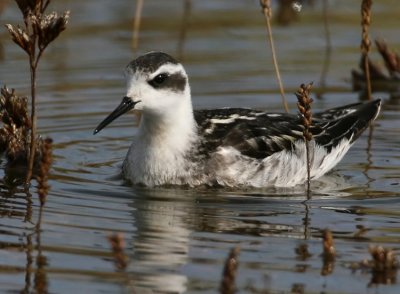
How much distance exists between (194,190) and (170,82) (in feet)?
3.29

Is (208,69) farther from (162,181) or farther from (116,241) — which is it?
(116,241)

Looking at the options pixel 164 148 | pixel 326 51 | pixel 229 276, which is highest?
pixel 326 51

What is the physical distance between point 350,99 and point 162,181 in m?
4.34

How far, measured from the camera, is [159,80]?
10391 mm

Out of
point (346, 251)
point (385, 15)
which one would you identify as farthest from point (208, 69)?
point (346, 251)

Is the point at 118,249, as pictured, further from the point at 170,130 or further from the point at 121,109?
the point at 170,130

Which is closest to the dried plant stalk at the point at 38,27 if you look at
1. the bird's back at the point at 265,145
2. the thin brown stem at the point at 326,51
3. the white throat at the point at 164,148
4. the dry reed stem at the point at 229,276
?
the white throat at the point at 164,148

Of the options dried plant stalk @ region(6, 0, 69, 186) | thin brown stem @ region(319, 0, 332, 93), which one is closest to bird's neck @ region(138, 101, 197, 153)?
dried plant stalk @ region(6, 0, 69, 186)

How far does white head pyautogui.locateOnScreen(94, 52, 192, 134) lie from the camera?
33.2 feet

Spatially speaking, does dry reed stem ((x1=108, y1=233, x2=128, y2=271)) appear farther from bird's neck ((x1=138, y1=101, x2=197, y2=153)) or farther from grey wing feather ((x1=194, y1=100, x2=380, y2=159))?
grey wing feather ((x1=194, y1=100, x2=380, y2=159))

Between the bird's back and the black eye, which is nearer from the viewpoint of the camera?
the black eye

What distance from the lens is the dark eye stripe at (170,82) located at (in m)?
10.4

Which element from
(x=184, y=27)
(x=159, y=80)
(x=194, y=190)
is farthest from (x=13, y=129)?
(x=184, y=27)

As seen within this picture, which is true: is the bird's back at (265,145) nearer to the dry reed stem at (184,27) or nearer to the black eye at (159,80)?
the black eye at (159,80)
